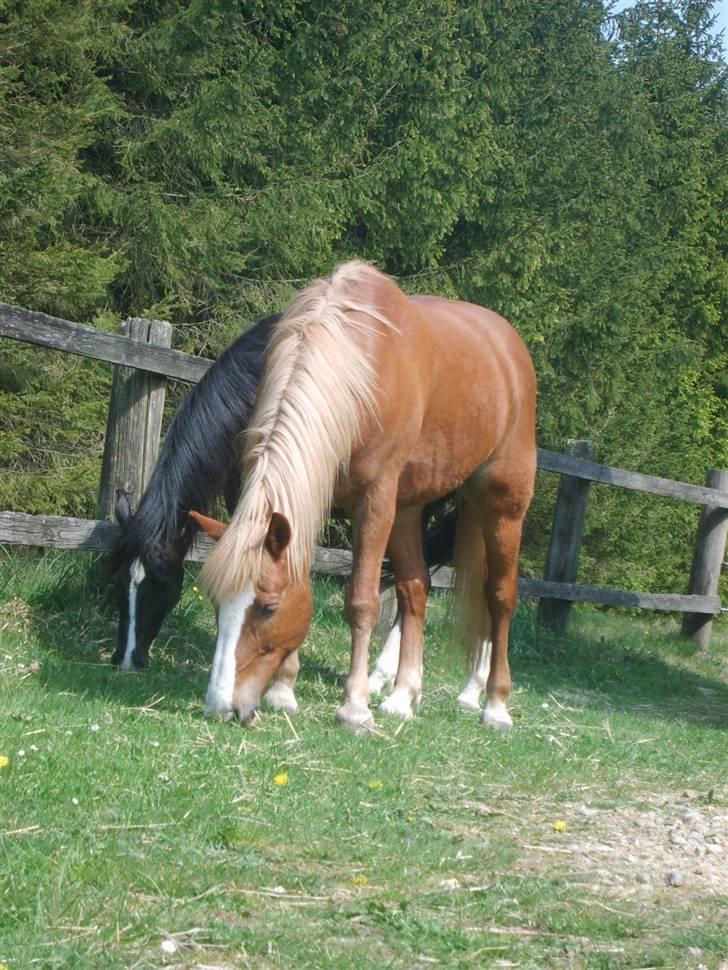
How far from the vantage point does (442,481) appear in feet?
18.2

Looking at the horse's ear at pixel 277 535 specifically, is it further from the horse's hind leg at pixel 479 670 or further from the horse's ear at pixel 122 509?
the horse's hind leg at pixel 479 670

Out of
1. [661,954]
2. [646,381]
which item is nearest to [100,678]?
[661,954]

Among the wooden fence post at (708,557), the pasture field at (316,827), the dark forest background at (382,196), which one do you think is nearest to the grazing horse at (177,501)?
the pasture field at (316,827)

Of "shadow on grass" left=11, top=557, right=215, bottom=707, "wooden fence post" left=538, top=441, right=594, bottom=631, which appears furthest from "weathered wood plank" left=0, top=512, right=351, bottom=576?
"wooden fence post" left=538, top=441, right=594, bottom=631

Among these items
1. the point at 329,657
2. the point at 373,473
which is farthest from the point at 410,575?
the point at 373,473

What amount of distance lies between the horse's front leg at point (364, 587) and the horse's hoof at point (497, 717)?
2.70 ft

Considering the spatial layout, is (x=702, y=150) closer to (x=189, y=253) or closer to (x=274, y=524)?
(x=189, y=253)

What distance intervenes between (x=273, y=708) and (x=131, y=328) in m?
2.21

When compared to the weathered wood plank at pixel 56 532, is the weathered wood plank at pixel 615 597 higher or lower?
lower

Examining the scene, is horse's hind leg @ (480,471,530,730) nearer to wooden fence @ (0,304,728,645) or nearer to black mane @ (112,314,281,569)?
wooden fence @ (0,304,728,645)

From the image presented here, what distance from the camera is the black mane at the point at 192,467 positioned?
525cm

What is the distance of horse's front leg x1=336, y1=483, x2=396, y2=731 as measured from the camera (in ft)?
15.8

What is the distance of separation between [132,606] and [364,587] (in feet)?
3.71

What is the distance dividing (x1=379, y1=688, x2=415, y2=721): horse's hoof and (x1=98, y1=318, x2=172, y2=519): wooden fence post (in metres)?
1.69
